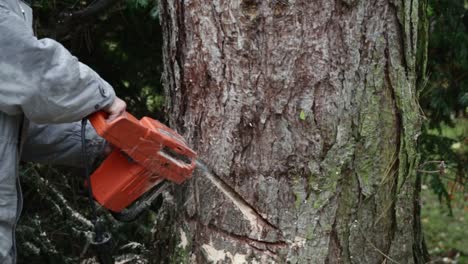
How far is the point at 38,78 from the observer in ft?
7.78

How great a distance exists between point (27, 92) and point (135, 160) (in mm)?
463

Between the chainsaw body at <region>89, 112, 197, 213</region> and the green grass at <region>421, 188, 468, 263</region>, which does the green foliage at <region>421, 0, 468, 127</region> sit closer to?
the chainsaw body at <region>89, 112, 197, 213</region>

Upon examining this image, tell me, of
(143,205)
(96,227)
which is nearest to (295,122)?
(143,205)

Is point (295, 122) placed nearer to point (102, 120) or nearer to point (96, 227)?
point (102, 120)

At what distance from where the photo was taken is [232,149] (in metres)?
2.66

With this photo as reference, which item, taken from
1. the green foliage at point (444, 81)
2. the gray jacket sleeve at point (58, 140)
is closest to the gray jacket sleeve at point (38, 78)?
the gray jacket sleeve at point (58, 140)

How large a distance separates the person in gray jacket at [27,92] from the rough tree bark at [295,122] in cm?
39

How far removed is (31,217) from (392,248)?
202 cm

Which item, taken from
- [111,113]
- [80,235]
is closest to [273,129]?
[111,113]

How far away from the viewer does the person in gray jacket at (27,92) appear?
7.72 feet

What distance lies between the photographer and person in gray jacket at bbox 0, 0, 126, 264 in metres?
2.35

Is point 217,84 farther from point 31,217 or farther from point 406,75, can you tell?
point 31,217

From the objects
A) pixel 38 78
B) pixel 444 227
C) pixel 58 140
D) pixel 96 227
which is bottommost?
pixel 444 227

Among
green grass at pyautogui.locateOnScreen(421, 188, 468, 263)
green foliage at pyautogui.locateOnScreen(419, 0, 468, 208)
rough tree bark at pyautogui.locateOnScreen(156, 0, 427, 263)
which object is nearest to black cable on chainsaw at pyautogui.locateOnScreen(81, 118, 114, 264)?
rough tree bark at pyautogui.locateOnScreen(156, 0, 427, 263)
